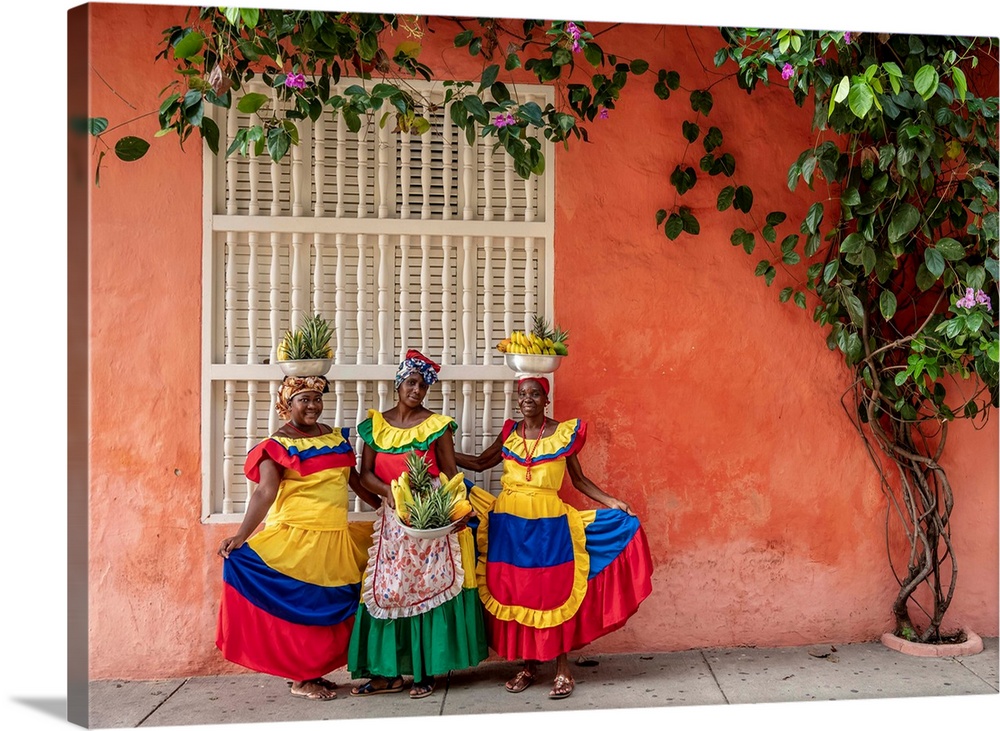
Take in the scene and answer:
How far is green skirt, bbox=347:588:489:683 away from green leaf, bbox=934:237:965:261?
271cm

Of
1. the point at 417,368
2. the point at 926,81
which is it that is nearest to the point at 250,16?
the point at 417,368

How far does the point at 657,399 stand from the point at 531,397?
85cm

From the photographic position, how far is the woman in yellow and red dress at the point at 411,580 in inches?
150

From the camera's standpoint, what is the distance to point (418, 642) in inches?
151

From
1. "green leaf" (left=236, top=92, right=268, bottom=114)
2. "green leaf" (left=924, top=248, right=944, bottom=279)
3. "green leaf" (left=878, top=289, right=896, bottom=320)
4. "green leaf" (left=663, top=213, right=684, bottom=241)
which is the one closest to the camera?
"green leaf" (left=236, top=92, right=268, bottom=114)

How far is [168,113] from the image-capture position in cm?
341

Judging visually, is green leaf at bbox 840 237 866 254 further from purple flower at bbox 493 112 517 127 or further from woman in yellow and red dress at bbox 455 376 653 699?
purple flower at bbox 493 112 517 127

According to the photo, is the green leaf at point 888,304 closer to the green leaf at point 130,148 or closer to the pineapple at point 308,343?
the pineapple at point 308,343

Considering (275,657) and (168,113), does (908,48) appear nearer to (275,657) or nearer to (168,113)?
(168,113)

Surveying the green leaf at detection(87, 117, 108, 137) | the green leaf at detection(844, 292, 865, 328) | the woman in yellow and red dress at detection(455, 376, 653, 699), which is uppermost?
the green leaf at detection(87, 117, 108, 137)

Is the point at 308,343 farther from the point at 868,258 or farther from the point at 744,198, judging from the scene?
the point at 868,258

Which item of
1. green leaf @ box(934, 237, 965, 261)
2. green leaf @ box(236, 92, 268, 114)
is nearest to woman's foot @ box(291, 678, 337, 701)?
green leaf @ box(236, 92, 268, 114)

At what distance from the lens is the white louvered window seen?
4.26m

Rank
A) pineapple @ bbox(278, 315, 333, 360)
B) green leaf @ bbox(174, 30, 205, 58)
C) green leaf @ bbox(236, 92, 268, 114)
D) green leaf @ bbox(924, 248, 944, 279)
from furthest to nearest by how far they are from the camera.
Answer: green leaf @ bbox(924, 248, 944, 279), pineapple @ bbox(278, 315, 333, 360), green leaf @ bbox(236, 92, 268, 114), green leaf @ bbox(174, 30, 205, 58)
